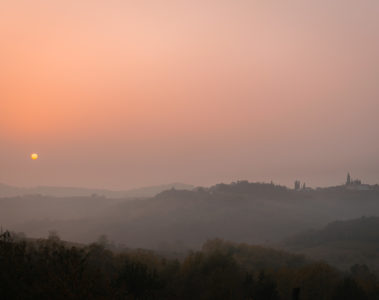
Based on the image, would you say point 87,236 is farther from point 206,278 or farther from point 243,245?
point 206,278

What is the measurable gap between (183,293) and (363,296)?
65.6ft

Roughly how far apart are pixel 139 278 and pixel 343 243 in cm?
13620

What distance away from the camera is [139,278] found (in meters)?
26.1

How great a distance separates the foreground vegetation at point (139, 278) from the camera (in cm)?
1433

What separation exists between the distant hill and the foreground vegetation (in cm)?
5778

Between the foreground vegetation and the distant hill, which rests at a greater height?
the foreground vegetation

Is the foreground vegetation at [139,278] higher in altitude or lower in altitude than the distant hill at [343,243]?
higher

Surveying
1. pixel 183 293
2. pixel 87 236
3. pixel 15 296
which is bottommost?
pixel 87 236

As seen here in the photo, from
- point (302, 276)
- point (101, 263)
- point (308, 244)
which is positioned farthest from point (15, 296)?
point (308, 244)

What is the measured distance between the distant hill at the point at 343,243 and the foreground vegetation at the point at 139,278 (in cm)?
5778

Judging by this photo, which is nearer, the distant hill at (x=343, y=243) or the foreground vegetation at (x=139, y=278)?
the foreground vegetation at (x=139, y=278)

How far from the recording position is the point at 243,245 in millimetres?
84062

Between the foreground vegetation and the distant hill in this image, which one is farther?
the distant hill

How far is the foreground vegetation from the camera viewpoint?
564 inches
